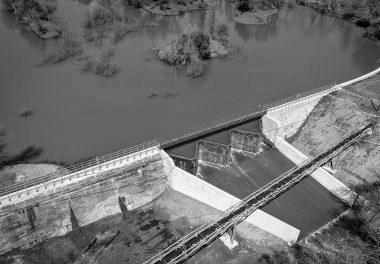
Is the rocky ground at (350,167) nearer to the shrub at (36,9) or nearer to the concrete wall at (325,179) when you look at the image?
the concrete wall at (325,179)

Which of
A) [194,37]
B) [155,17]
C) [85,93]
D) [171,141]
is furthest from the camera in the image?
[155,17]

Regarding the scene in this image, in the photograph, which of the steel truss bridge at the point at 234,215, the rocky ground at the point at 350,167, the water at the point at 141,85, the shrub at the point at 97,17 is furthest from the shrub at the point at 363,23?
the steel truss bridge at the point at 234,215

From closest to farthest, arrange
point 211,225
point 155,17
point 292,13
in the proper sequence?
point 211,225, point 155,17, point 292,13

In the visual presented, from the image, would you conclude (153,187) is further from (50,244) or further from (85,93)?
(85,93)

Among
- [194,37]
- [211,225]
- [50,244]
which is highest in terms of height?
[194,37]

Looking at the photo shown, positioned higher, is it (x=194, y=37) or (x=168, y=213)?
(x=194, y=37)

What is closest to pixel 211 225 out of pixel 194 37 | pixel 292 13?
pixel 194 37

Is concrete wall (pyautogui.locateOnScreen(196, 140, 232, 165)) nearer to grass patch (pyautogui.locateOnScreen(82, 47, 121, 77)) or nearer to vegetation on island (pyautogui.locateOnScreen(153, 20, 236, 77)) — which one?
Result: vegetation on island (pyautogui.locateOnScreen(153, 20, 236, 77))

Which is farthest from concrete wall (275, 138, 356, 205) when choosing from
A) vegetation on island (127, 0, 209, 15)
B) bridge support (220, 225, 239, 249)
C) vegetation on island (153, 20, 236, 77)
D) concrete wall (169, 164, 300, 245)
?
vegetation on island (127, 0, 209, 15)
